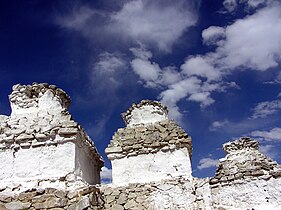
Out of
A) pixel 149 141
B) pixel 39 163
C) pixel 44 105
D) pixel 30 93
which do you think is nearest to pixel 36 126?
pixel 44 105

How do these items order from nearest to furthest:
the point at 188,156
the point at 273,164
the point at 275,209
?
the point at 275,209
the point at 273,164
the point at 188,156

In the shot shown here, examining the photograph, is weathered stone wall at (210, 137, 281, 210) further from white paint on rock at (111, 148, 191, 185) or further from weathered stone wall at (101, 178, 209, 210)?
white paint on rock at (111, 148, 191, 185)

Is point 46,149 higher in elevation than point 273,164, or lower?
higher

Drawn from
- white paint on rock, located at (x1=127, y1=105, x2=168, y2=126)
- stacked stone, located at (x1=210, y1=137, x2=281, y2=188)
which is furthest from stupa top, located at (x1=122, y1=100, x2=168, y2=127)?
stacked stone, located at (x1=210, y1=137, x2=281, y2=188)

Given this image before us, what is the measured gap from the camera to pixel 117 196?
902 centimetres

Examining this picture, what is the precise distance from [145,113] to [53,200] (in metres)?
4.08

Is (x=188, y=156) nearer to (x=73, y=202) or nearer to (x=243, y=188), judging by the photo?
(x=243, y=188)

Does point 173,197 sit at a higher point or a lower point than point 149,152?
lower

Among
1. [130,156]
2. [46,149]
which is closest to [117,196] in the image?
[130,156]

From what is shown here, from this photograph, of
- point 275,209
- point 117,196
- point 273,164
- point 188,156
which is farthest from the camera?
point 188,156

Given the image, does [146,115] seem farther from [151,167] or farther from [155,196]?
[155,196]

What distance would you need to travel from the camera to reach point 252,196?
25.8 feet

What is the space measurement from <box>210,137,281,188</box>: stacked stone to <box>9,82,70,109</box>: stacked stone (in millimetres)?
4786

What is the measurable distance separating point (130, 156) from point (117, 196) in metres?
1.24
